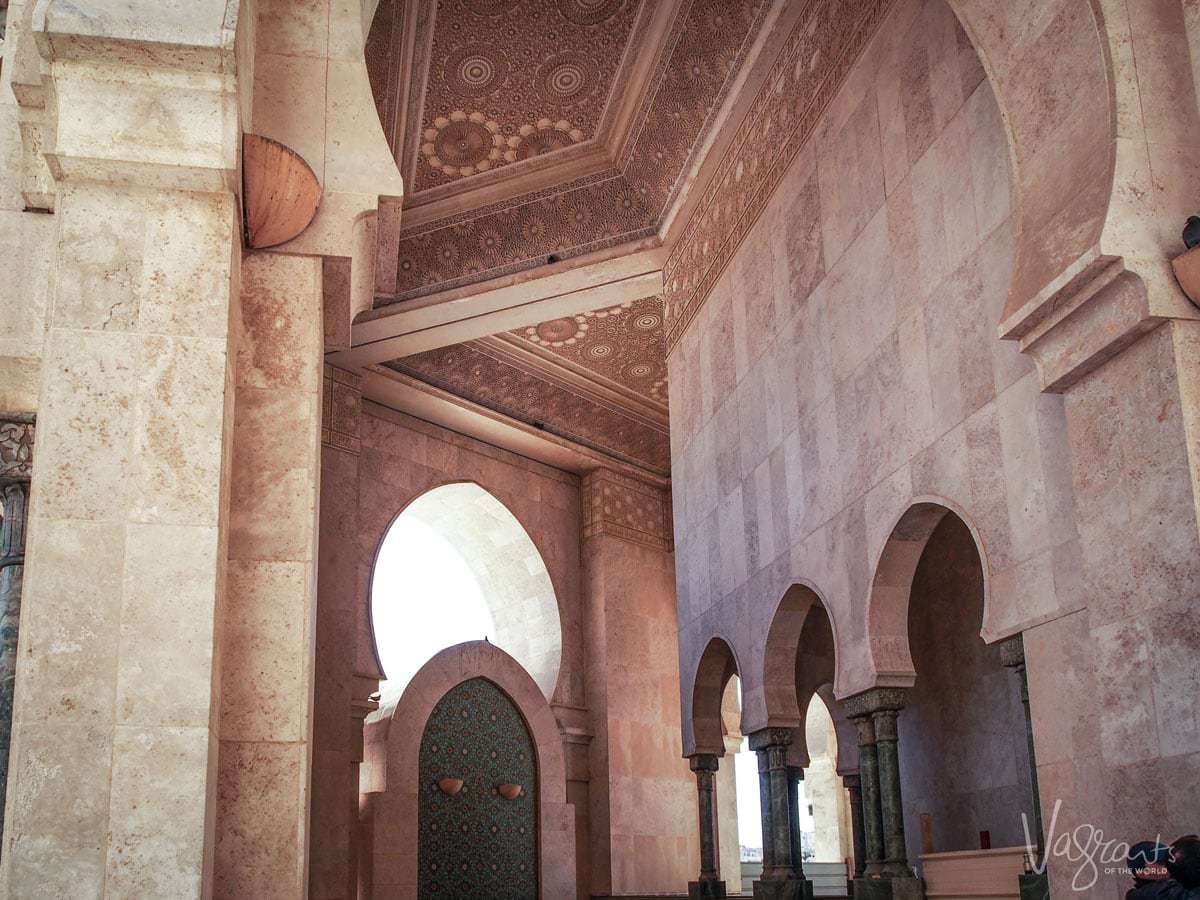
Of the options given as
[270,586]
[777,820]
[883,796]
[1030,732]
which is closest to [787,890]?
[777,820]

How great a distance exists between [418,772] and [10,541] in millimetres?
7233

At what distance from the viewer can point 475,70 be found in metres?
8.56

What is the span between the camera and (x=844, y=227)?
7.10 metres

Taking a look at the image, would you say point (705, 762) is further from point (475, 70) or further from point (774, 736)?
point (475, 70)

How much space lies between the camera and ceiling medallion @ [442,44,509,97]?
27.5ft

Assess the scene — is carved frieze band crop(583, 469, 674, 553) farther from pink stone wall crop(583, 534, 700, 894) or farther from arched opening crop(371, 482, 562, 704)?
arched opening crop(371, 482, 562, 704)

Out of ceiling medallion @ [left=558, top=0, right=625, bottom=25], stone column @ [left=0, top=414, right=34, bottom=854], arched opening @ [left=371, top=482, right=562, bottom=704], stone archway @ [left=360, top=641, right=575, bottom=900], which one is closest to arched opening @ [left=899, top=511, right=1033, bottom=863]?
stone archway @ [left=360, top=641, right=575, bottom=900]

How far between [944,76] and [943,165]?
456 mm

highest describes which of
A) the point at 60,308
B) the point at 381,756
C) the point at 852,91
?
the point at 852,91

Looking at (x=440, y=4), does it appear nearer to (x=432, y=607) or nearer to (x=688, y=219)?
(x=688, y=219)

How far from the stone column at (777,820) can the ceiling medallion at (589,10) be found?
476 centimetres

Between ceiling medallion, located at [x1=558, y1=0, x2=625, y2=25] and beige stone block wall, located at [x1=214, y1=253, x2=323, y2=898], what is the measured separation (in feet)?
14.7

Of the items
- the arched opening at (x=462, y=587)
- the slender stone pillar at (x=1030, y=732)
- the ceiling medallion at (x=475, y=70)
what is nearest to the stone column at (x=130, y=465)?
the slender stone pillar at (x=1030, y=732)

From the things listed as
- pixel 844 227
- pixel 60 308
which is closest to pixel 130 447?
pixel 60 308
